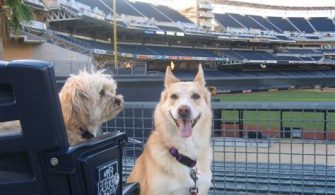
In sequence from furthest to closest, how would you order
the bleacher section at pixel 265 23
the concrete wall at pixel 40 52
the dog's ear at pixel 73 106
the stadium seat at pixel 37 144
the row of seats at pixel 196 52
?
1. the bleacher section at pixel 265 23
2. the row of seats at pixel 196 52
3. the concrete wall at pixel 40 52
4. the dog's ear at pixel 73 106
5. the stadium seat at pixel 37 144

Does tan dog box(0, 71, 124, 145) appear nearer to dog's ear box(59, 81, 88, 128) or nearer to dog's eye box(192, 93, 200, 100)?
dog's ear box(59, 81, 88, 128)

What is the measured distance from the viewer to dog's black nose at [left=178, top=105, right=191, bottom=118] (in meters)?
3.41

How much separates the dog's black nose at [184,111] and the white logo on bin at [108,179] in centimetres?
174

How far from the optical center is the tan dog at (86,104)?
2.58 m

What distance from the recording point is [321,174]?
15.4 feet

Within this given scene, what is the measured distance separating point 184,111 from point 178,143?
10.8 inches

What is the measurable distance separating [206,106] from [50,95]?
7.96 ft

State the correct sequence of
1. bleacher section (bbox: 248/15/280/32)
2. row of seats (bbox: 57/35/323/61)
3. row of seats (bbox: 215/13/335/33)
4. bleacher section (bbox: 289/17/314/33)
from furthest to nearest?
bleacher section (bbox: 289/17/314/33)
bleacher section (bbox: 248/15/280/32)
row of seats (bbox: 215/13/335/33)
row of seats (bbox: 57/35/323/61)

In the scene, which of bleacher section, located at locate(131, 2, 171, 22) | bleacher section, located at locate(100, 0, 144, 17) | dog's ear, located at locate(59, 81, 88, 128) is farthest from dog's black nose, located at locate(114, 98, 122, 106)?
bleacher section, located at locate(131, 2, 171, 22)

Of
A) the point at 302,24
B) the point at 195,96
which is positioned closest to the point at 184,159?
the point at 195,96

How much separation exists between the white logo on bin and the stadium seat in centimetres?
5

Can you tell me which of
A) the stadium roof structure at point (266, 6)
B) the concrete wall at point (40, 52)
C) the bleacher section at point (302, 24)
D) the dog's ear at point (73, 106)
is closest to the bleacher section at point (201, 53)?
the bleacher section at point (302, 24)

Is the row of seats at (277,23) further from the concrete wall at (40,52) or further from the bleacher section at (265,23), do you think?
the concrete wall at (40,52)

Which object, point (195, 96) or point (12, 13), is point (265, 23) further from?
point (195, 96)
